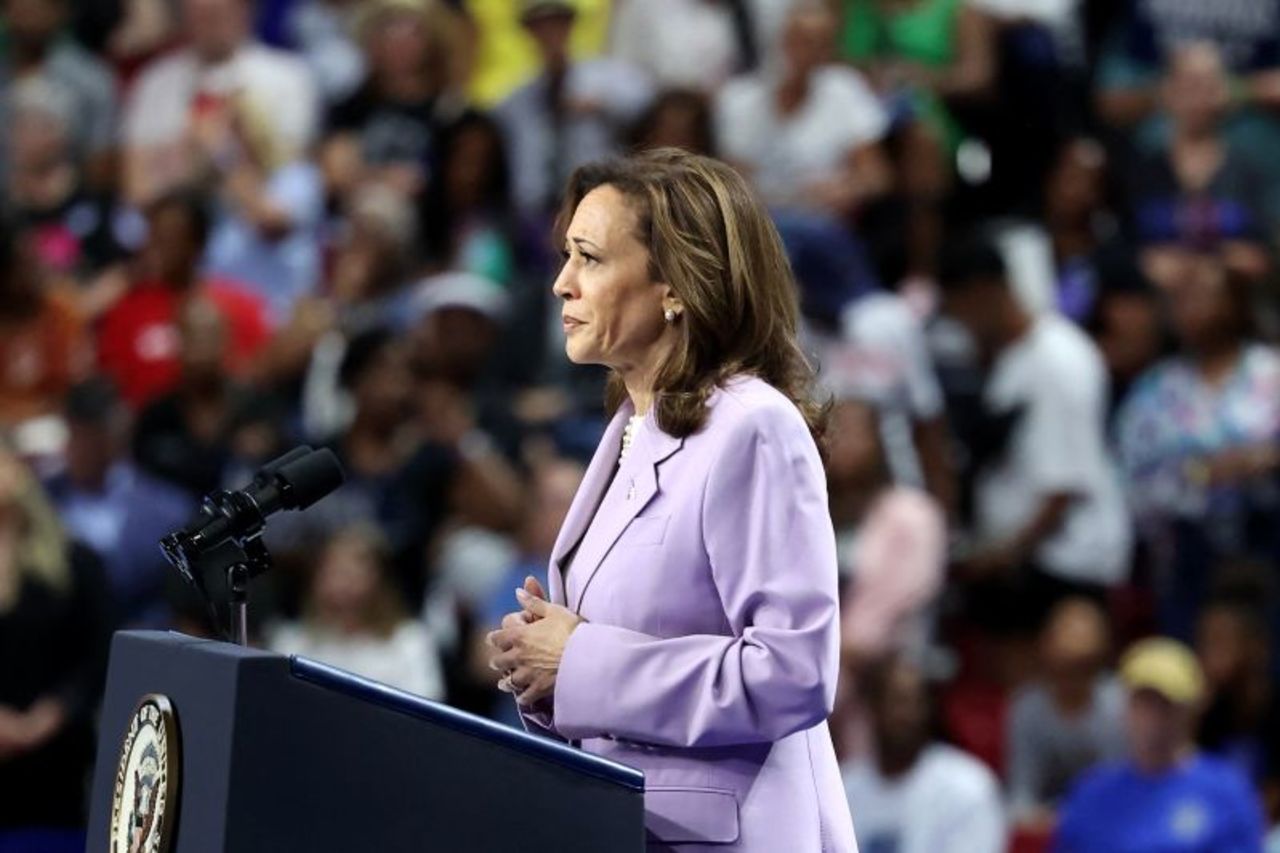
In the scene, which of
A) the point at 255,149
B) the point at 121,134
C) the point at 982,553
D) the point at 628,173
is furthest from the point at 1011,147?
the point at 628,173

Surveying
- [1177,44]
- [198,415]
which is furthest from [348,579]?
[1177,44]

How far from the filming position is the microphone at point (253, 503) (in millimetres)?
2666

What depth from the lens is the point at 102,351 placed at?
7.76 meters

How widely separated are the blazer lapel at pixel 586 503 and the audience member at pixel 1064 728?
3.98m

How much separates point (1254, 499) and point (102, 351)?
11.6 feet

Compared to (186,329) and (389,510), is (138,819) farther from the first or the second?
(186,329)

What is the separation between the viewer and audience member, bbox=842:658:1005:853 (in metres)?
6.09

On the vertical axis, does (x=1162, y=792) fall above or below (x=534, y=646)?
above

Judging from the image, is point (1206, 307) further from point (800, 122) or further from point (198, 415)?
point (198, 415)

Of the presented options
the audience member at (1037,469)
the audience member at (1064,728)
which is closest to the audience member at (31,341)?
the audience member at (1037,469)

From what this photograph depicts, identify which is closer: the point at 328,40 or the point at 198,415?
the point at 198,415

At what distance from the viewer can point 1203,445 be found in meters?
7.16

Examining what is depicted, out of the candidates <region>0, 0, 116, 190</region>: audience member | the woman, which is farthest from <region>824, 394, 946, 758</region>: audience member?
the woman

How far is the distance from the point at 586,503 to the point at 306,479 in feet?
1.14
